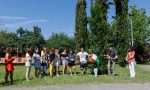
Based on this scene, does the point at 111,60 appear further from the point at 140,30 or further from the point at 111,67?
the point at 140,30

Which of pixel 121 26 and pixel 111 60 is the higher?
pixel 121 26

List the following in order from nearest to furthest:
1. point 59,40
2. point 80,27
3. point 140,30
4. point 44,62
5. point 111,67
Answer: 1. point 44,62
2. point 111,67
3. point 80,27
4. point 140,30
5. point 59,40

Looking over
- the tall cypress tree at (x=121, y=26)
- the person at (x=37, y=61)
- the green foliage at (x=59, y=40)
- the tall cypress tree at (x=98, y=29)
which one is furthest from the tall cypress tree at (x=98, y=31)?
the green foliage at (x=59, y=40)

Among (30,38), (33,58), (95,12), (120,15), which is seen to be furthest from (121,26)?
(30,38)

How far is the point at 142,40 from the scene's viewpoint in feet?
231

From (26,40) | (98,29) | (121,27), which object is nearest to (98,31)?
(98,29)

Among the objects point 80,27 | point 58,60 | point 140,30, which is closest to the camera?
point 58,60

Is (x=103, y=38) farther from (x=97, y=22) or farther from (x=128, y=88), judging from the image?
(x=128, y=88)

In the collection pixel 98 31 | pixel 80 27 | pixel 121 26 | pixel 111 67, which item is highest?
pixel 121 26

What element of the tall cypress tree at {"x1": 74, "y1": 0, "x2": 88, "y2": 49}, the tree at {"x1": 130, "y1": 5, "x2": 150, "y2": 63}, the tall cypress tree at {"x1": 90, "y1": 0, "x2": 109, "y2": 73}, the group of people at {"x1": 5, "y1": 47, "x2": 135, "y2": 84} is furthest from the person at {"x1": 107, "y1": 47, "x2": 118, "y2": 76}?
the tree at {"x1": 130, "y1": 5, "x2": 150, "y2": 63}

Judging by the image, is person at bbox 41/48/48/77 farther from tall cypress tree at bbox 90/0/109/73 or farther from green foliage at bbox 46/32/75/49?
green foliage at bbox 46/32/75/49

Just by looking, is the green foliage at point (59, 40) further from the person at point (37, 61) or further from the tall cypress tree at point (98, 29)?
the person at point (37, 61)

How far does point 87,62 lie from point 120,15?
63.8ft

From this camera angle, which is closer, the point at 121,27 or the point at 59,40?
Answer: the point at 121,27
